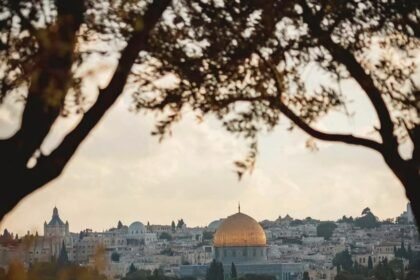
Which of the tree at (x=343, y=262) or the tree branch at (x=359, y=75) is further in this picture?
the tree at (x=343, y=262)

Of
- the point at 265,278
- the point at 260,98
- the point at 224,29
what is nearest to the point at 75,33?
the point at 224,29

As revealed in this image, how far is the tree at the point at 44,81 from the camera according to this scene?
645 centimetres

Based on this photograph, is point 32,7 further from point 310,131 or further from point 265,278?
point 265,278

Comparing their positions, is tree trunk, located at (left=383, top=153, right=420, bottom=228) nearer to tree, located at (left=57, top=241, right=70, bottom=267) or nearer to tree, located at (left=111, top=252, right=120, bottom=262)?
tree, located at (left=57, top=241, right=70, bottom=267)

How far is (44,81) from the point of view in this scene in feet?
21.6

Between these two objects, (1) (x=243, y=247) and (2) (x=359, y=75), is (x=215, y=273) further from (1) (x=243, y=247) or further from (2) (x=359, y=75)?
Result: (2) (x=359, y=75)

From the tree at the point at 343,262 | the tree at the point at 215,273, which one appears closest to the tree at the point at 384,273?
the tree at the point at 215,273

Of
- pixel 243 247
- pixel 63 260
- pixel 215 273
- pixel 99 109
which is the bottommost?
pixel 99 109

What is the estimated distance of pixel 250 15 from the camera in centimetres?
786

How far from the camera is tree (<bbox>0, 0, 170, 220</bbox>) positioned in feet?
21.2

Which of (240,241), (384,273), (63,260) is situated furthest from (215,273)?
(63,260)

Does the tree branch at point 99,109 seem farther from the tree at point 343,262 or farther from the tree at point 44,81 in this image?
the tree at point 343,262

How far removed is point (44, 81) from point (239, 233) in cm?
13957

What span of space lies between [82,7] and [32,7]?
0.93 feet
